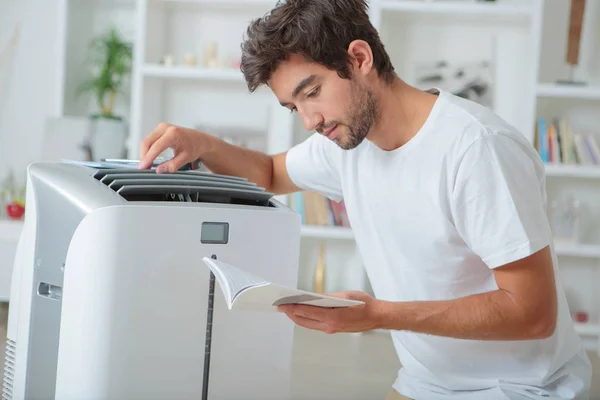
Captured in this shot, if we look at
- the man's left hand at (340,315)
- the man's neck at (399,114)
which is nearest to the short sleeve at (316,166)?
the man's neck at (399,114)

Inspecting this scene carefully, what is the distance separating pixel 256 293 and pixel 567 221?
9.99 ft

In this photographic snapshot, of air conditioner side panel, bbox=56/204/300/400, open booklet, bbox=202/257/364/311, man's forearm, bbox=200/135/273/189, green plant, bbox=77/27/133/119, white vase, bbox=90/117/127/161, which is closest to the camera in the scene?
open booklet, bbox=202/257/364/311

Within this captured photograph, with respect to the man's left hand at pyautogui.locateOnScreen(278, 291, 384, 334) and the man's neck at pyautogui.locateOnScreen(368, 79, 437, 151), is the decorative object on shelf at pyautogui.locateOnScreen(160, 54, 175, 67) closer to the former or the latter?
the man's neck at pyautogui.locateOnScreen(368, 79, 437, 151)

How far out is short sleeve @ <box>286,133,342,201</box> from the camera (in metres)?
1.83

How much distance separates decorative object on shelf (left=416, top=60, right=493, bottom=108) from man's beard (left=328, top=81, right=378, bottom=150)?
96.8 inches

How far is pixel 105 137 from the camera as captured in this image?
13.4 feet

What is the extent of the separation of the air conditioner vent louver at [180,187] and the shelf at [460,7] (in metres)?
2.53

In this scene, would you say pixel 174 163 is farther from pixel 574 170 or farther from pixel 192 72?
pixel 574 170

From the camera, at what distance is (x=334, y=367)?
3.09m

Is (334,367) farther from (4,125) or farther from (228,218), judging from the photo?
(4,125)

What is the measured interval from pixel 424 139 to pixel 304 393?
4.44 ft

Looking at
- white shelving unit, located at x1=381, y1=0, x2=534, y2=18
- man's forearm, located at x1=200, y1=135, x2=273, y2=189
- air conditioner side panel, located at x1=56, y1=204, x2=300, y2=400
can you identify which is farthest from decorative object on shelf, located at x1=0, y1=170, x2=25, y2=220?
air conditioner side panel, located at x1=56, y1=204, x2=300, y2=400

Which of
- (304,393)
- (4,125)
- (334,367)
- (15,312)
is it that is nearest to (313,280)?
(334,367)

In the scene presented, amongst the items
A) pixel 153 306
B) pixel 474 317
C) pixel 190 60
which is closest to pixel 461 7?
pixel 190 60
